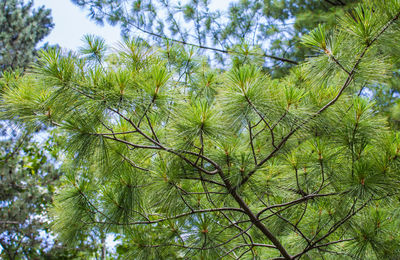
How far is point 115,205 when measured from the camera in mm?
1888

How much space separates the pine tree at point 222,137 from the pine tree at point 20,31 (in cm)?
401

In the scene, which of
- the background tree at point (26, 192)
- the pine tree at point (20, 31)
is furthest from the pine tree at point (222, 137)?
the pine tree at point (20, 31)

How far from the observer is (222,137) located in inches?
59.6

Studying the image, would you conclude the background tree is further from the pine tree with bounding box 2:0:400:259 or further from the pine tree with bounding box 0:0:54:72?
the pine tree with bounding box 2:0:400:259

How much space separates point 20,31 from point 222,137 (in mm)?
5506

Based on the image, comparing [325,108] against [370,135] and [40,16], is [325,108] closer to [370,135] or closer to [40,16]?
[370,135]

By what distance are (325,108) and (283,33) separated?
352 cm

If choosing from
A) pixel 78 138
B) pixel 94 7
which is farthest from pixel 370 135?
Result: pixel 94 7

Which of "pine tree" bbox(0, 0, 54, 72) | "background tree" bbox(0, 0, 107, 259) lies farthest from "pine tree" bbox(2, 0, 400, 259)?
"pine tree" bbox(0, 0, 54, 72)

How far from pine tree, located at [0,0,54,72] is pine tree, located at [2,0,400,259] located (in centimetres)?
401

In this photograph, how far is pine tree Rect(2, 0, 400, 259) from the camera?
1.47 metres

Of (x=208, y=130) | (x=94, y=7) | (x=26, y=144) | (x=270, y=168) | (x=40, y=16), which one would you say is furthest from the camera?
(x=40, y=16)

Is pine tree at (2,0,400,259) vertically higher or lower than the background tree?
lower

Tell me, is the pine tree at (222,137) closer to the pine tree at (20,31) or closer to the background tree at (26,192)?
the background tree at (26,192)
